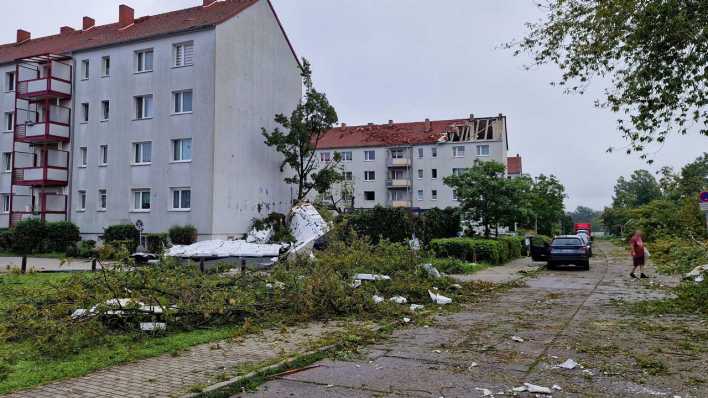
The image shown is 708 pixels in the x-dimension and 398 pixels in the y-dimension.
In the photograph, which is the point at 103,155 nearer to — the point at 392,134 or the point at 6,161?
the point at 6,161

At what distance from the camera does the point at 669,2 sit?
10055 mm

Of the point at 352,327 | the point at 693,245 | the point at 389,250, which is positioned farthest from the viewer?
the point at 389,250

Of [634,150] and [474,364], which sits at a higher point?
[634,150]

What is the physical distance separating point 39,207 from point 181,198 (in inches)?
437

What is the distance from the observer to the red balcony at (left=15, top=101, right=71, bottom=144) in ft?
106

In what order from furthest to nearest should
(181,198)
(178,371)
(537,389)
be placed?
(181,198), (178,371), (537,389)

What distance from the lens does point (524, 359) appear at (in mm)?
6613

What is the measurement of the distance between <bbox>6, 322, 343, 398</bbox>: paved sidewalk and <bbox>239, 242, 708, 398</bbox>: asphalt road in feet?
2.44

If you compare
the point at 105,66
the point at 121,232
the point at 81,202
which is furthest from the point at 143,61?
the point at 121,232

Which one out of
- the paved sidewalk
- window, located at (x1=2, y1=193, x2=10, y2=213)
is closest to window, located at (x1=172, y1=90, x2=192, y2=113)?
window, located at (x1=2, y1=193, x2=10, y2=213)

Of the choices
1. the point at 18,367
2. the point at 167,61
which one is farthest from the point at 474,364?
the point at 167,61

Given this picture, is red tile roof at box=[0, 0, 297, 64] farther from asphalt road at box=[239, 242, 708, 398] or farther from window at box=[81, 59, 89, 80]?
asphalt road at box=[239, 242, 708, 398]

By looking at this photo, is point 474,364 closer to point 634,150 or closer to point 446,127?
point 634,150

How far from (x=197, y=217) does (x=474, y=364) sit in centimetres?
2355
